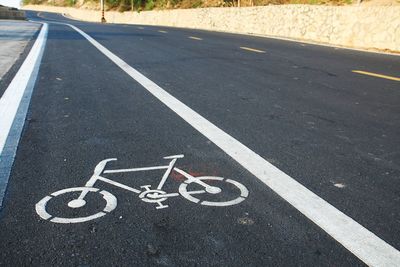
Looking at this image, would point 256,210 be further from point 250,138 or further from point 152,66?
point 152,66

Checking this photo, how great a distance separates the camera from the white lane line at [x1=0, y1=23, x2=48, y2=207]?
3434 millimetres

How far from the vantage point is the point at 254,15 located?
2583 centimetres

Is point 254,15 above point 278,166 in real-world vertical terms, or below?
above

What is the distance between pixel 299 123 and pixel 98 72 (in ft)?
15.7

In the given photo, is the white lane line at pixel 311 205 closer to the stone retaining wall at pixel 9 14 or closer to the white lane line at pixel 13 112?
the white lane line at pixel 13 112

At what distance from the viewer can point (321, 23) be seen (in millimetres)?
19516

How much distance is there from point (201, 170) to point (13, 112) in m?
2.99

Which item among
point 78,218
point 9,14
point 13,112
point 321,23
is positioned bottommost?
point 78,218

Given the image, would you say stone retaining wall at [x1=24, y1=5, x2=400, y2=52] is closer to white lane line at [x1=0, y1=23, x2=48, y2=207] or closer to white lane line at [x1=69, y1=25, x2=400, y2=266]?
white lane line at [x1=0, y1=23, x2=48, y2=207]

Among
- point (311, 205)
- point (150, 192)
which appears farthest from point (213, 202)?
point (311, 205)

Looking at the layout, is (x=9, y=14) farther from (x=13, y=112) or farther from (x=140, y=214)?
(x=140, y=214)

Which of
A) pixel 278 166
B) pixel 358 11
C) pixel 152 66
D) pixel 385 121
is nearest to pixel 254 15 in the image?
pixel 358 11

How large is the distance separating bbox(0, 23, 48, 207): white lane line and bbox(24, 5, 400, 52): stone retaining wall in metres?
13.0

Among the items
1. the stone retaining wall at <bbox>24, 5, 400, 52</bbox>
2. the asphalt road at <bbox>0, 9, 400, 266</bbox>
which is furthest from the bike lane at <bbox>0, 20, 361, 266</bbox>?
the stone retaining wall at <bbox>24, 5, 400, 52</bbox>
